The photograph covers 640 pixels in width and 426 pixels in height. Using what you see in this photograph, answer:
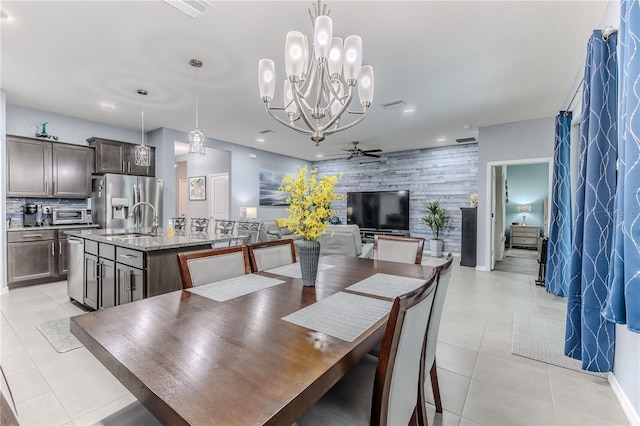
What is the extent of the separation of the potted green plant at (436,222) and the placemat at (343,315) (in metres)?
6.26

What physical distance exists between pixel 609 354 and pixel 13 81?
6.47m

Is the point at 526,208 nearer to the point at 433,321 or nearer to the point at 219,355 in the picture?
the point at 433,321

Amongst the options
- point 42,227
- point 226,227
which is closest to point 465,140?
point 226,227

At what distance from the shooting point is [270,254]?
7.62 feet

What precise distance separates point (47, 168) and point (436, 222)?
305 inches

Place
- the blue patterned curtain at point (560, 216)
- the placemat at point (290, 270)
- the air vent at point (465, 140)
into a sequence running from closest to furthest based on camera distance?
the placemat at point (290, 270) → the blue patterned curtain at point (560, 216) → the air vent at point (465, 140)

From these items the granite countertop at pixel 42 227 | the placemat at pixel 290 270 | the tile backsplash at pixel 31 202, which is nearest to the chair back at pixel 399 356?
the placemat at pixel 290 270

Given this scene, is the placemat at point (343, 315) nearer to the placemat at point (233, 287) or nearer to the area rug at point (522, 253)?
the placemat at point (233, 287)

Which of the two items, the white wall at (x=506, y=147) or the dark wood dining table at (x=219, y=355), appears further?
the white wall at (x=506, y=147)

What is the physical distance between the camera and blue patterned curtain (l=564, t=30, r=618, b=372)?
1.82 meters

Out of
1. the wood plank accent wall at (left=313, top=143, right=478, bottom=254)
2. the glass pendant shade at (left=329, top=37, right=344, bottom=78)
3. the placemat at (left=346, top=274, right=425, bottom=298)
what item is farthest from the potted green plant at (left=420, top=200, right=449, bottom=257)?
the glass pendant shade at (left=329, top=37, right=344, bottom=78)

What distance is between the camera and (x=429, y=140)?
22.1ft

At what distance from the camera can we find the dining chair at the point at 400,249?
260 centimetres

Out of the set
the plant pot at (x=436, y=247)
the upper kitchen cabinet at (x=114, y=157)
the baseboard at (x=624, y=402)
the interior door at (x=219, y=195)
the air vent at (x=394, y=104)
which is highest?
the air vent at (x=394, y=104)
